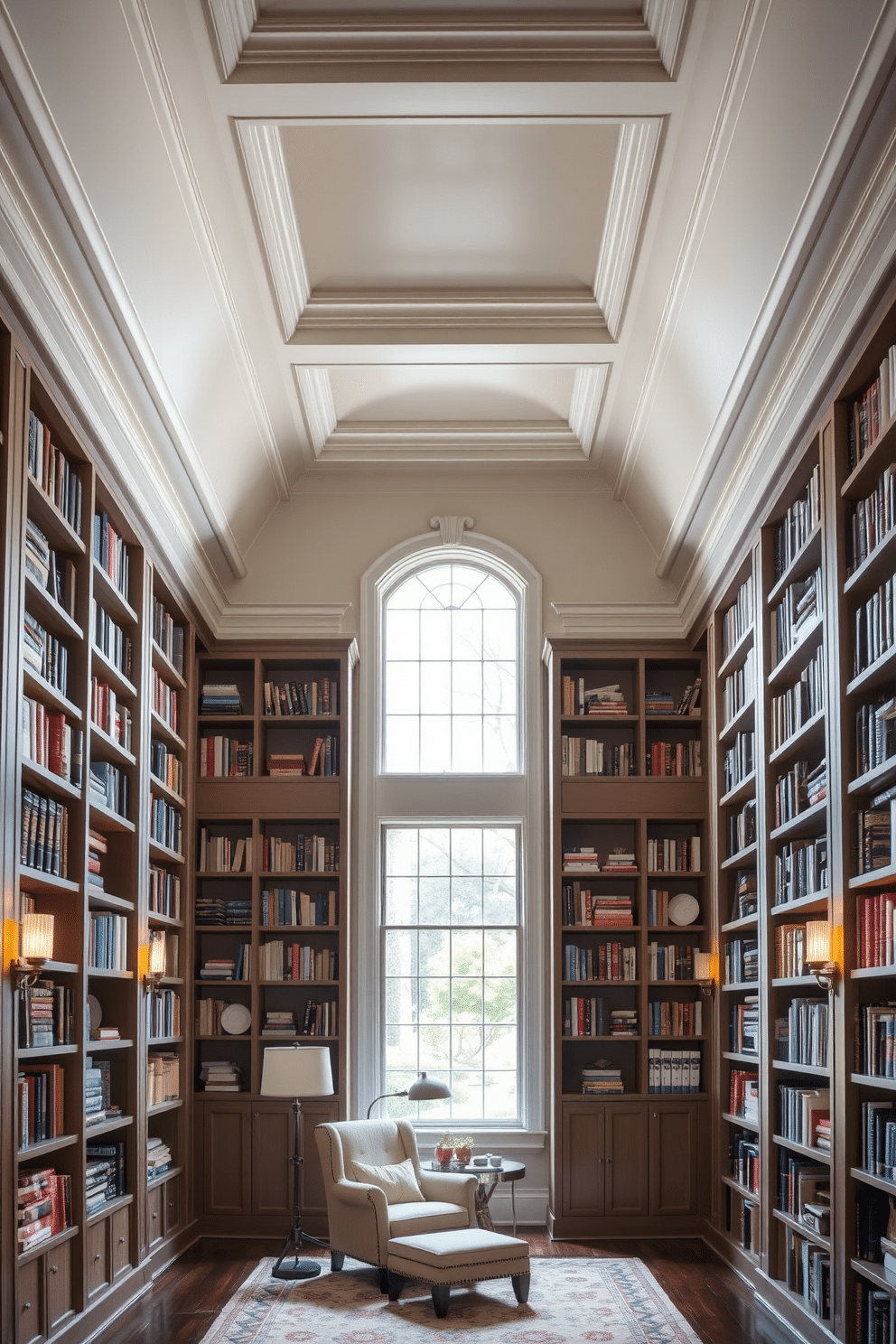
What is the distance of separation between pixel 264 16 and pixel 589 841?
568 centimetres

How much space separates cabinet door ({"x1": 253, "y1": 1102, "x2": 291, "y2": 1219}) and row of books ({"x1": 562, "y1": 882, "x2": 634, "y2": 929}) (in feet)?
7.01

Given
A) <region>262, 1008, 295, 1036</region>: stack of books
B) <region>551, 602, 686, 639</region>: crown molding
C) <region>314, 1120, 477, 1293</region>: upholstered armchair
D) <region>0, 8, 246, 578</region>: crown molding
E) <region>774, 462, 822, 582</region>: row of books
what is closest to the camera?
<region>0, 8, 246, 578</region>: crown molding

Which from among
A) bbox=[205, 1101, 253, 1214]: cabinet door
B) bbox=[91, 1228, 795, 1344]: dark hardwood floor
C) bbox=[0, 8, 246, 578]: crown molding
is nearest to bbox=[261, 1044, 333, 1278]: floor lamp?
bbox=[91, 1228, 795, 1344]: dark hardwood floor

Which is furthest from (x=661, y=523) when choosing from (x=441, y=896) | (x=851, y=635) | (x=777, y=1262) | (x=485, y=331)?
(x=777, y=1262)

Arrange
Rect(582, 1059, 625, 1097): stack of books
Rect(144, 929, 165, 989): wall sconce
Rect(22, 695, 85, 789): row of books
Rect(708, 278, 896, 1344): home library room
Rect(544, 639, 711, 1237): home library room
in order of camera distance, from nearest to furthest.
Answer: Rect(708, 278, 896, 1344): home library room, Rect(22, 695, 85, 789): row of books, Rect(144, 929, 165, 989): wall sconce, Rect(544, 639, 711, 1237): home library room, Rect(582, 1059, 625, 1097): stack of books

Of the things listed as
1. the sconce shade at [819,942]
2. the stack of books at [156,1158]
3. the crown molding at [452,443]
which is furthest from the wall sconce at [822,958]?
the crown molding at [452,443]

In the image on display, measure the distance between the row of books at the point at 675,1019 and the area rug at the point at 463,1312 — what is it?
165cm

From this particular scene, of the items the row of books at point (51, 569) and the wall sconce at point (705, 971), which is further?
the wall sconce at point (705, 971)

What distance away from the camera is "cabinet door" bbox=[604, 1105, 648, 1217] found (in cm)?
858

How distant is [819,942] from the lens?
18.1 ft

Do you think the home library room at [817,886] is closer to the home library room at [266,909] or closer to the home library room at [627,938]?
the home library room at [627,938]

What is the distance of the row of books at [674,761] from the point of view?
9203 mm

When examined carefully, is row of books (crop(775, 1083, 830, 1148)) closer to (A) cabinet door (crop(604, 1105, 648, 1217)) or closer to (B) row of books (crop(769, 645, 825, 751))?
(B) row of books (crop(769, 645, 825, 751))

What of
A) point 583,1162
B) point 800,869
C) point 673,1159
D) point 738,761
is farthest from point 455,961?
point 800,869
